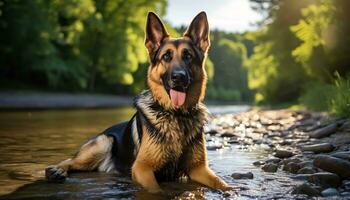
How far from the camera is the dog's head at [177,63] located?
5.77 meters

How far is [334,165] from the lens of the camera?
589 cm

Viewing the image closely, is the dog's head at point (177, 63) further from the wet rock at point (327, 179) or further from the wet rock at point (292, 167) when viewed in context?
the wet rock at point (327, 179)

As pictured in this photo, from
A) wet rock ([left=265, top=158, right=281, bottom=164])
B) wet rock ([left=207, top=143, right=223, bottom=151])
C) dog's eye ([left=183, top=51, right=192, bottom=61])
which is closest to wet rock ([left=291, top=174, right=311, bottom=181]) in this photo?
wet rock ([left=265, top=158, right=281, bottom=164])

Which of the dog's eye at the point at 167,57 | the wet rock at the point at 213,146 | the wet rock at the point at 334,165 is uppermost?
the dog's eye at the point at 167,57

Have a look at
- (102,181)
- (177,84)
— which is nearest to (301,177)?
(177,84)

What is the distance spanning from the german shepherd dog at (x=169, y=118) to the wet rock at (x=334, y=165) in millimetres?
1504

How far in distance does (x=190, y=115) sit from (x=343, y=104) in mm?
5936

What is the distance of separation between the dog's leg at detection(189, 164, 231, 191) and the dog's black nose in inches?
45.4

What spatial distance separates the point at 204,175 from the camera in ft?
18.7

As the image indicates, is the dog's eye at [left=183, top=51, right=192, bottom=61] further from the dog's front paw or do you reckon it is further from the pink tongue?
the dog's front paw

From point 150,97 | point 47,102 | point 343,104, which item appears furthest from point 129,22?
point 150,97

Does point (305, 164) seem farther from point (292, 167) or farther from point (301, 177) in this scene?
point (301, 177)

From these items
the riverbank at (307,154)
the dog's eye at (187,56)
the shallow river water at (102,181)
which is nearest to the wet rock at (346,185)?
the riverbank at (307,154)

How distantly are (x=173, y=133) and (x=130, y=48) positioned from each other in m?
39.4
